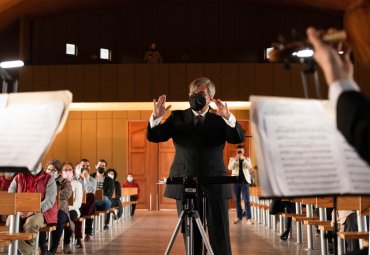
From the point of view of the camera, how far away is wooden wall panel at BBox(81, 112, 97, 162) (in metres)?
18.5

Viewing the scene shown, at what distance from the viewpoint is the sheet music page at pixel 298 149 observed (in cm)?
218

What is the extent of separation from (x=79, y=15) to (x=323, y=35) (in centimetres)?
1754

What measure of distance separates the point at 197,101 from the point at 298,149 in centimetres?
185

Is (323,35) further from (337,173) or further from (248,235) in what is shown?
(248,235)

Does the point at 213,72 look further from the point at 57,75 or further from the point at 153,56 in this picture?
the point at 57,75

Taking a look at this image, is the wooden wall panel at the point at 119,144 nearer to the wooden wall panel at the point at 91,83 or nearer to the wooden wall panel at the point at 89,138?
the wooden wall panel at the point at 89,138

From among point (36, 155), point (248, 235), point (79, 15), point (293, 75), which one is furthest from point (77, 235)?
point (79, 15)

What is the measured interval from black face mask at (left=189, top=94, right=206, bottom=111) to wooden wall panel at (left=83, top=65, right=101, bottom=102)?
1271 centimetres

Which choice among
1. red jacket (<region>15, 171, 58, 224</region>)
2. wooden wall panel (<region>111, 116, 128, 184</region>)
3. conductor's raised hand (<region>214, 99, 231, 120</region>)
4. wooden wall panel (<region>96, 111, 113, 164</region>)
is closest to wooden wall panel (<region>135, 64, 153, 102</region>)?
wooden wall panel (<region>111, 116, 128, 184</region>)

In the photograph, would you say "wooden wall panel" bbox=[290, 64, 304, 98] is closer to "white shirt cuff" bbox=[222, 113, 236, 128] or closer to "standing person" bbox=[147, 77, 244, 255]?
"standing person" bbox=[147, 77, 244, 255]

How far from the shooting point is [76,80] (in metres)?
16.6

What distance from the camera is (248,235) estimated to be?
9.67 m

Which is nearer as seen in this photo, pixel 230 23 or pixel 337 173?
pixel 337 173

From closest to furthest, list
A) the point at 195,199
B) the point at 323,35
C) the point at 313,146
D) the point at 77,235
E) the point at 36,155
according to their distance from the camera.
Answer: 1. the point at 323,35
2. the point at 313,146
3. the point at 36,155
4. the point at 195,199
5. the point at 77,235
